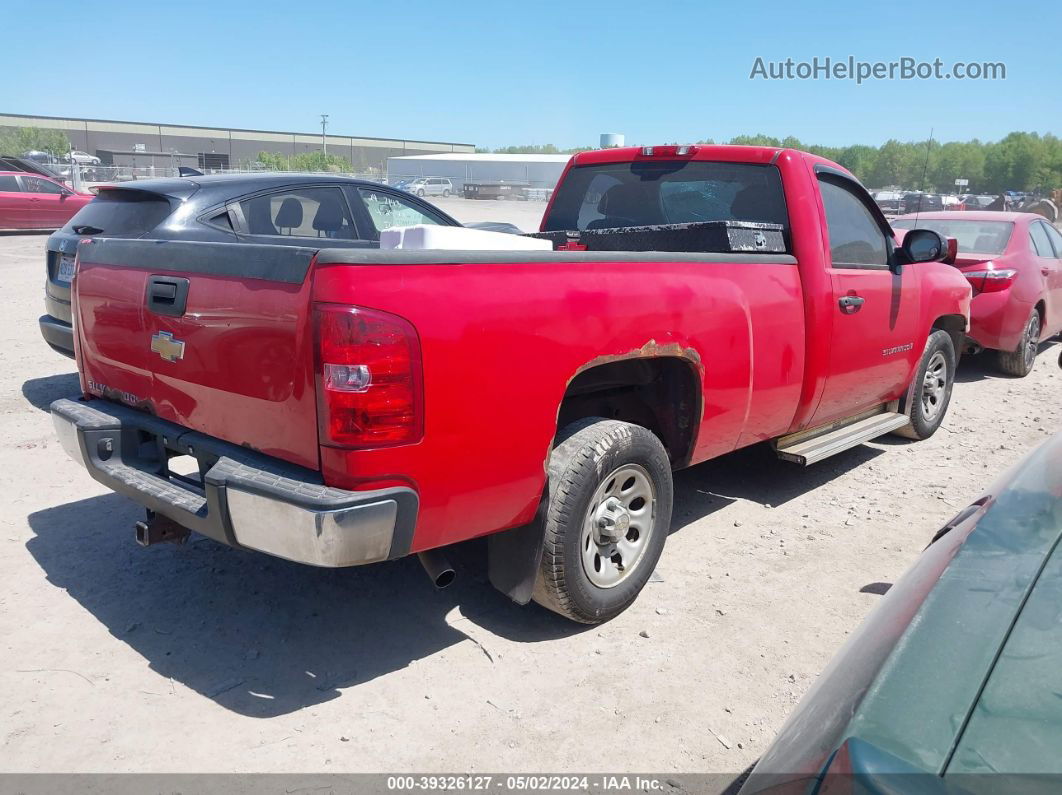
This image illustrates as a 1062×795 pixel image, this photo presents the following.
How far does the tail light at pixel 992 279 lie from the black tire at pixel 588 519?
632 centimetres

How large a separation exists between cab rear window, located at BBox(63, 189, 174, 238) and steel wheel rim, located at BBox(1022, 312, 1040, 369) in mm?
8351

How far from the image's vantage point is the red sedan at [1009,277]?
8.42 meters

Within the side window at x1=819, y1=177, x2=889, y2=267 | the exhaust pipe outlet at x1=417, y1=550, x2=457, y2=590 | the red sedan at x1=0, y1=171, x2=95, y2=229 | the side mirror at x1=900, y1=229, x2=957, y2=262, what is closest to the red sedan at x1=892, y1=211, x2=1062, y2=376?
the side mirror at x1=900, y1=229, x2=957, y2=262

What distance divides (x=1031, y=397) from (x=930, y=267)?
314 centimetres

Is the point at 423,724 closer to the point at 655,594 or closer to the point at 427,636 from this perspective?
the point at 427,636

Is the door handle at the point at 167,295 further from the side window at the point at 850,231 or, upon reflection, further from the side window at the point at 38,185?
the side window at the point at 38,185

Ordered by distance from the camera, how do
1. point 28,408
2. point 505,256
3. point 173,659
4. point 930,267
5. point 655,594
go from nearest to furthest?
1. point 505,256
2. point 173,659
3. point 655,594
4. point 930,267
5. point 28,408

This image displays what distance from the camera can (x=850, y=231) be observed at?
5051 millimetres

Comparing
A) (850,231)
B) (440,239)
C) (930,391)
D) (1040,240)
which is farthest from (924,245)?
(1040,240)

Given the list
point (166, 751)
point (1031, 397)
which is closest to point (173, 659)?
point (166, 751)

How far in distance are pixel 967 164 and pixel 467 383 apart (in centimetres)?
7943

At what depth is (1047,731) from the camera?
4.21ft

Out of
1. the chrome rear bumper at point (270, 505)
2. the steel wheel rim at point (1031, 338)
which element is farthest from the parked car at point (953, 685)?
the steel wheel rim at point (1031, 338)

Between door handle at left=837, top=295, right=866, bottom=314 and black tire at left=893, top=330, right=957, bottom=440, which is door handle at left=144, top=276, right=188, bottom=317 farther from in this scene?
black tire at left=893, top=330, right=957, bottom=440
